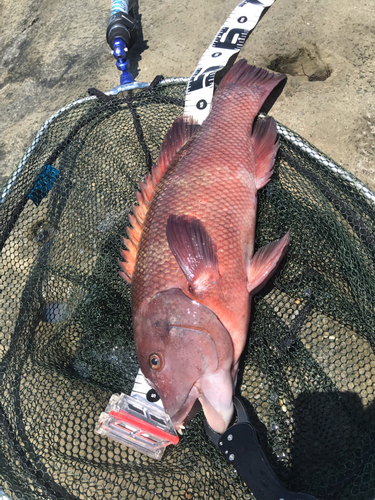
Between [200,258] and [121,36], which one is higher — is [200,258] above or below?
below

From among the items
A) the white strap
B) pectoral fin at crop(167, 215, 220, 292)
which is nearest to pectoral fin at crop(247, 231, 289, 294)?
pectoral fin at crop(167, 215, 220, 292)

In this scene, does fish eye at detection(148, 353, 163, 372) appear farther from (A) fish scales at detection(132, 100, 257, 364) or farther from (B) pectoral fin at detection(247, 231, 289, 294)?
(B) pectoral fin at detection(247, 231, 289, 294)

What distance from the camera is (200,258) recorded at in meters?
1.78

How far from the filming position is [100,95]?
2945 mm

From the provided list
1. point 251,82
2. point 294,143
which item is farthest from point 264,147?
point 251,82

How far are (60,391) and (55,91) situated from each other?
3523 mm

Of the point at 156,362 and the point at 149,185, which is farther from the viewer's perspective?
the point at 149,185

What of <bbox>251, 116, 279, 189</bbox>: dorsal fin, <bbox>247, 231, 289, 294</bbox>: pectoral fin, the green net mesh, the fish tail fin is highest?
the fish tail fin

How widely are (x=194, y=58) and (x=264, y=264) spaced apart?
8.92ft

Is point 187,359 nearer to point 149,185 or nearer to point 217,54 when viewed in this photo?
point 149,185

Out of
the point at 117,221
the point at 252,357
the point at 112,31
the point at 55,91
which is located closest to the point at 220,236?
the point at 252,357

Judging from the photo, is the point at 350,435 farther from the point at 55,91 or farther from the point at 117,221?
the point at 55,91

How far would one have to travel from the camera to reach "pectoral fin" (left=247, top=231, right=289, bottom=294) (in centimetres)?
191

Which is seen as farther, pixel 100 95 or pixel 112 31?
pixel 112 31
